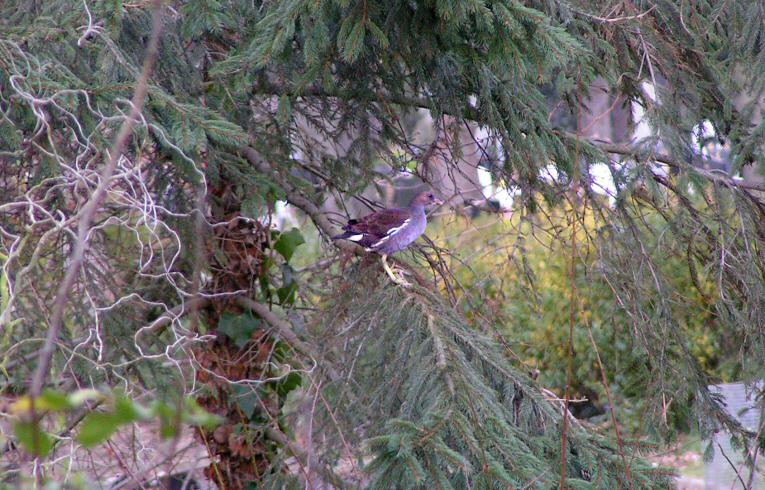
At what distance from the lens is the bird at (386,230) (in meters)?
4.45

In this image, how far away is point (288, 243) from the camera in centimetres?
486

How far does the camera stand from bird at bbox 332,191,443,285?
4449 millimetres

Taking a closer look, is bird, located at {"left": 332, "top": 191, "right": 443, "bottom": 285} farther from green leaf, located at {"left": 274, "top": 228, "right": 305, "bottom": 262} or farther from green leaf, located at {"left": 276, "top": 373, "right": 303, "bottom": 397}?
green leaf, located at {"left": 276, "top": 373, "right": 303, "bottom": 397}

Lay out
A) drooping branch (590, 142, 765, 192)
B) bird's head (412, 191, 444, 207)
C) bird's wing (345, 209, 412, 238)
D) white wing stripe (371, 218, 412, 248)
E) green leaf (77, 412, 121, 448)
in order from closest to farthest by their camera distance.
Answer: green leaf (77, 412, 121, 448)
drooping branch (590, 142, 765, 192)
white wing stripe (371, 218, 412, 248)
bird's wing (345, 209, 412, 238)
bird's head (412, 191, 444, 207)

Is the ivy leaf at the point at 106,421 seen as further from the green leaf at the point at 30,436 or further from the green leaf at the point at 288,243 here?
the green leaf at the point at 288,243

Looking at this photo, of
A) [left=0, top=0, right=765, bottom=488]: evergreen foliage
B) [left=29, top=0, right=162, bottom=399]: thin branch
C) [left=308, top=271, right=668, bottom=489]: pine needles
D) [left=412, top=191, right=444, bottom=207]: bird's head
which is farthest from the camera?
[left=412, top=191, right=444, bottom=207]: bird's head

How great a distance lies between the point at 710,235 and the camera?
409 cm

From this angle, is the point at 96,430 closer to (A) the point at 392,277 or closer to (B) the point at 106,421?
(B) the point at 106,421

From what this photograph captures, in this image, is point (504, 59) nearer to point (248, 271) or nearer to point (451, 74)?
point (451, 74)

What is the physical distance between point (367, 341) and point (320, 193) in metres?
1.51

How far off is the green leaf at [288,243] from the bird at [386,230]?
0.31 meters

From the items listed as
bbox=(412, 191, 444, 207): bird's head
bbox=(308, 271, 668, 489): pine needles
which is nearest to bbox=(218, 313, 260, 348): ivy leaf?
bbox=(308, 271, 668, 489): pine needles

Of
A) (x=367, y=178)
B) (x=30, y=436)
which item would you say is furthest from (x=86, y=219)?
(x=367, y=178)

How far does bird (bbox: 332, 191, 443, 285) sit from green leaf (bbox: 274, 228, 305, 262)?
311 millimetres
